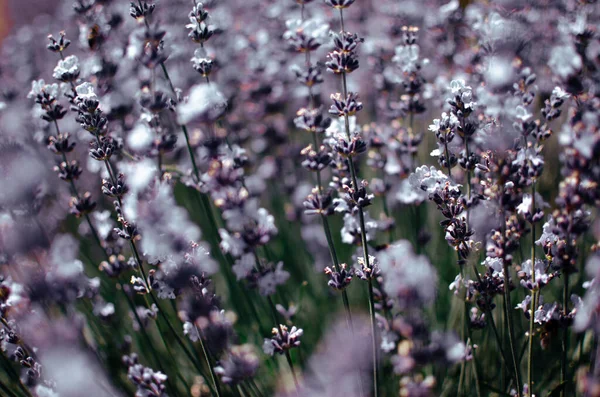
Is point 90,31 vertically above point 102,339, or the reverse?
point 90,31

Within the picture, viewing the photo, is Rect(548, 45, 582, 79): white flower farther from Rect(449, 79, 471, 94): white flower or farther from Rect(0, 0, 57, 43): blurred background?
Rect(0, 0, 57, 43): blurred background

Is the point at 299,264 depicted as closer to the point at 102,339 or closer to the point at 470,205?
the point at 102,339

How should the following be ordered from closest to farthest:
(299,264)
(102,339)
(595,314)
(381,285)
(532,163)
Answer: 1. (595,314)
2. (532,163)
3. (381,285)
4. (102,339)
5. (299,264)

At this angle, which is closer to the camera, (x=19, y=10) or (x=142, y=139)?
(x=142, y=139)

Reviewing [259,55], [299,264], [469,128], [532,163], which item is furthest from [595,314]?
[259,55]

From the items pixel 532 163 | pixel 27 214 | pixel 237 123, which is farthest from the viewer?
pixel 237 123

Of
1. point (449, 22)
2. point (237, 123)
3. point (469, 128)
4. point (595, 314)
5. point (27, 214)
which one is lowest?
point (595, 314)

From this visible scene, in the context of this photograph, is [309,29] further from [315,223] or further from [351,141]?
[315,223]

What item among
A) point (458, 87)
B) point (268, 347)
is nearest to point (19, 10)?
point (268, 347)

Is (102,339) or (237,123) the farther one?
(237,123)

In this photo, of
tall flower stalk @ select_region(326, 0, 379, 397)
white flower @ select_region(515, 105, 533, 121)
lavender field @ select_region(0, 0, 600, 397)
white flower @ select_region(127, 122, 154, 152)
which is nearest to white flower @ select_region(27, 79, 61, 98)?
lavender field @ select_region(0, 0, 600, 397)
